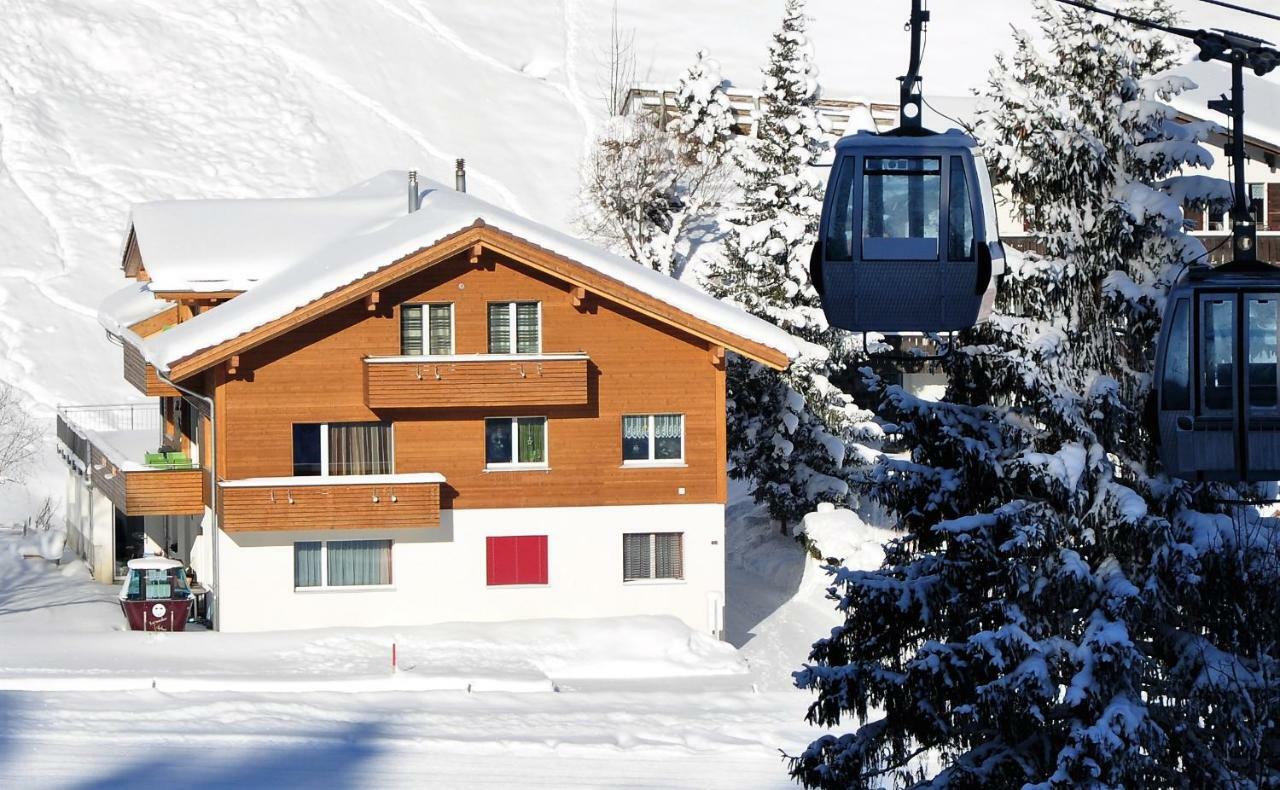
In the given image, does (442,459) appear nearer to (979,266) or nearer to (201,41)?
(979,266)

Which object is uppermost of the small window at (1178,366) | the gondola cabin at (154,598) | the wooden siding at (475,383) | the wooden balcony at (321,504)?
the small window at (1178,366)

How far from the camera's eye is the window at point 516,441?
39.0 m

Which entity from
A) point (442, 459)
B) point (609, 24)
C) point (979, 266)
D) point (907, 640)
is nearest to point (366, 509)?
point (442, 459)

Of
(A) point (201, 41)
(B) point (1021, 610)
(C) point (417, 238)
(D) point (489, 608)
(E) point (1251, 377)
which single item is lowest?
(D) point (489, 608)

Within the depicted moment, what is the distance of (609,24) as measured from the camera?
346 ft

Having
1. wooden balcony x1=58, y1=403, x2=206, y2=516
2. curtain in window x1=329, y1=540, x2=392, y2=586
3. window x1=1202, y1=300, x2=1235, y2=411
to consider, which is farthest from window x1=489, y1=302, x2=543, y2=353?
window x1=1202, y1=300, x2=1235, y2=411

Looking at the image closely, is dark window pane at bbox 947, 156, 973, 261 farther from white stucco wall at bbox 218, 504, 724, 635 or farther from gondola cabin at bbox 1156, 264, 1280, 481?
white stucco wall at bbox 218, 504, 724, 635

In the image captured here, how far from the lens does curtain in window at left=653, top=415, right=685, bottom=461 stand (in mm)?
39594

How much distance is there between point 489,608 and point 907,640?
1995cm

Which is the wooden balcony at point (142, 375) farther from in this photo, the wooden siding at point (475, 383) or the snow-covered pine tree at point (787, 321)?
the snow-covered pine tree at point (787, 321)

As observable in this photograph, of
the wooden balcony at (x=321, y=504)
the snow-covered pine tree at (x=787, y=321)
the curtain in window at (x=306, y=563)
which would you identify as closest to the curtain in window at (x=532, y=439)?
the wooden balcony at (x=321, y=504)

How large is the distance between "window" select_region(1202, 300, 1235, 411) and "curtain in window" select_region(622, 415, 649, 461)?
27.5 m

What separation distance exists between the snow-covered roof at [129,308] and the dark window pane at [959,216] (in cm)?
3527

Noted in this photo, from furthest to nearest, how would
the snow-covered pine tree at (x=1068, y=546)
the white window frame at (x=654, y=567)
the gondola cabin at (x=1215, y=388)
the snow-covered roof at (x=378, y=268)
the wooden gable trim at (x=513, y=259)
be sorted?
the white window frame at (x=654, y=567), the snow-covered roof at (x=378, y=268), the wooden gable trim at (x=513, y=259), the snow-covered pine tree at (x=1068, y=546), the gondola cabin at (x=1215, y=388)
